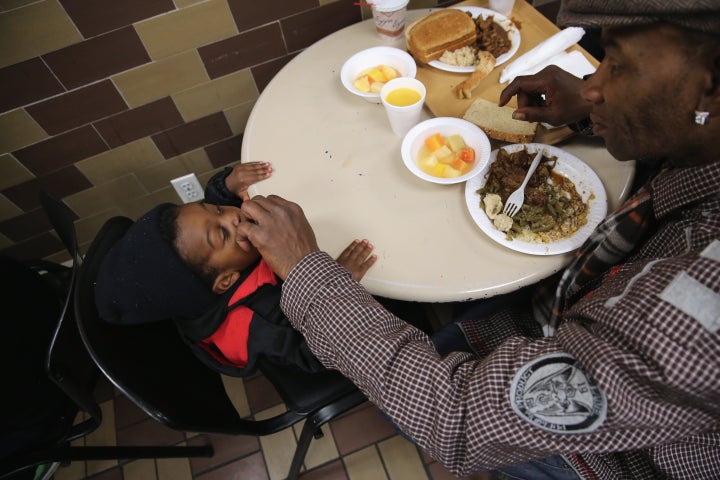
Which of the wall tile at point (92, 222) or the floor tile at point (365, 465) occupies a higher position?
the wall tile at point (92, 222)

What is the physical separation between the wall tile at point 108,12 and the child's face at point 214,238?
80 centimetres

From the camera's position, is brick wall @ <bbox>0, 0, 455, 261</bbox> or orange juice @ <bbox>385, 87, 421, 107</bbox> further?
brick wall @ <bbox>0, 0, 455, 261</bbox>

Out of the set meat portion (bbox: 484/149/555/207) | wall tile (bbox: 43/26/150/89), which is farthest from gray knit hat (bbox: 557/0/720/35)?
wall tile (bbox: 43/26/150/89)

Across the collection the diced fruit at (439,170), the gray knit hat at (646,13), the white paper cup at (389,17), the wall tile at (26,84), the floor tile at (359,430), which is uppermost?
the gray knit hat at (646,13)

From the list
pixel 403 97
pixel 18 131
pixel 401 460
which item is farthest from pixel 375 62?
pixel 401 460

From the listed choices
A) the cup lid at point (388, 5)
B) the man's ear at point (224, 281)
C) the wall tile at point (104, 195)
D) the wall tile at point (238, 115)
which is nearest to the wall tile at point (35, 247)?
the wall tile at point (104, 195)

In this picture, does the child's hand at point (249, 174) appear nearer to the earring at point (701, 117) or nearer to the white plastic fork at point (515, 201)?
the white plastic fork at point (515, 201)

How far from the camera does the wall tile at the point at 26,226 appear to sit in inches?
78.7

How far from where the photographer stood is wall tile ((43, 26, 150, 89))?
5.13 feet

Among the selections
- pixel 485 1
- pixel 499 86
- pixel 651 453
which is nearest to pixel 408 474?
pixel 651 453

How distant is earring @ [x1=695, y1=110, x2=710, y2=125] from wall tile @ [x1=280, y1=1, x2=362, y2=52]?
1.43 meters

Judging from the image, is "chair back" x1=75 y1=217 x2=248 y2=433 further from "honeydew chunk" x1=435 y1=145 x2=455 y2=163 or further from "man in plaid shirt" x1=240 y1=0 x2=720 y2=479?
"honeydew chunk" x1=435 y1=145 x2=455 y2=163

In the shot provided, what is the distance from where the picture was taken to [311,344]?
1.11m

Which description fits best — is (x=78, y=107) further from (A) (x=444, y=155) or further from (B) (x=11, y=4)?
(A) (x=444, y=155)
